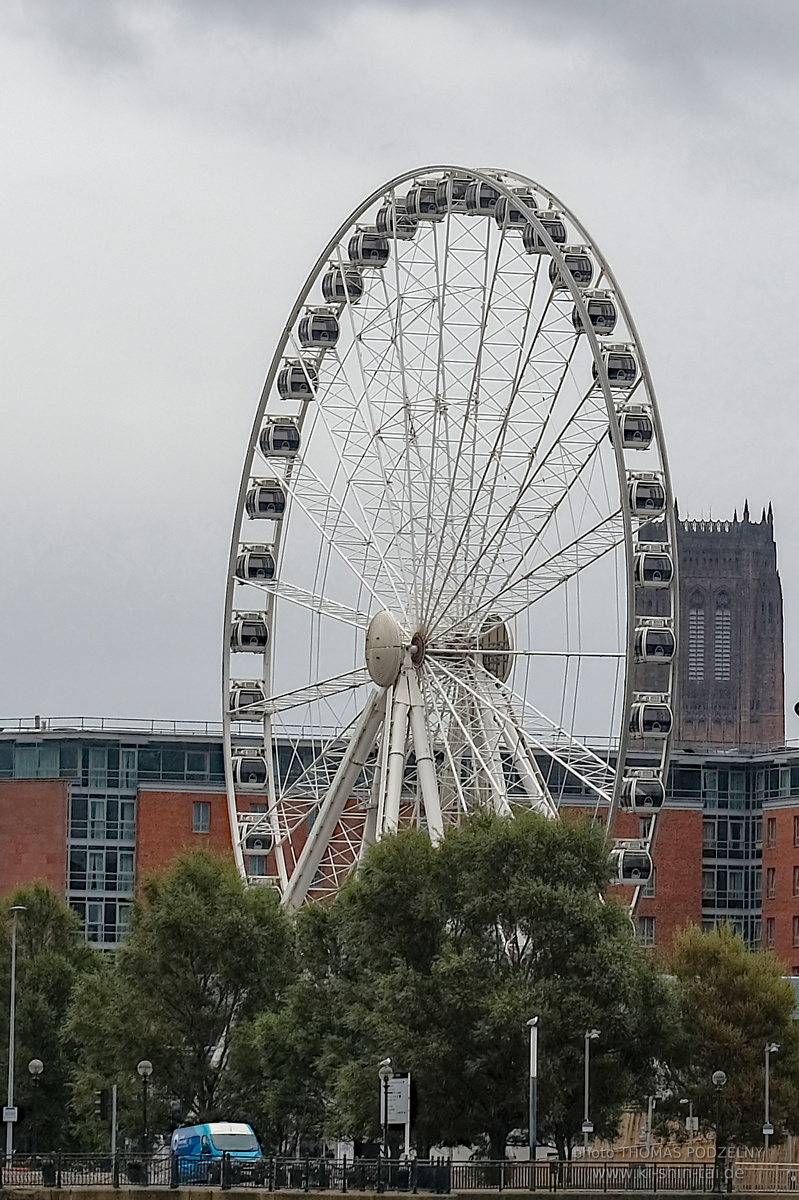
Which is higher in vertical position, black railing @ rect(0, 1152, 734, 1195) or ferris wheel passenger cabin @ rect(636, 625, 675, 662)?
ferris wheel passenger cabin @ rect(636, 625, 675, 662)

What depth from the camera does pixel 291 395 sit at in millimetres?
96812

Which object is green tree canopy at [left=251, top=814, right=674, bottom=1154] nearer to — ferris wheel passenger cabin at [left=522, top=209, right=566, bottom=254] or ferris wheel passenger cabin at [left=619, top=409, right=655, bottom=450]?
ferris wheel passenger cabin at [left=619, top=409, right=655, bottom=450]

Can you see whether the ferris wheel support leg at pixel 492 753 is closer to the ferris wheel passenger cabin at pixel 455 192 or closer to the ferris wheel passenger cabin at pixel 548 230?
the ferris wheel passenger cabin at pixel 548 230

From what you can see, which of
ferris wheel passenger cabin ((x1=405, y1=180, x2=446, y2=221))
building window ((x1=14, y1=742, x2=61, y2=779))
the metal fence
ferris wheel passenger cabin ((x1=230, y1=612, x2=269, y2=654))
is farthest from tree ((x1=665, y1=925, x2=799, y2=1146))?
building window ((x1=14, y1=742, x2=61, y2=779))

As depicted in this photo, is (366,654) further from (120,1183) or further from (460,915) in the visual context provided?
(120,1183)

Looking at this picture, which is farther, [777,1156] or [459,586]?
[777,1156]

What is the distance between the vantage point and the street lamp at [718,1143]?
71312 mm

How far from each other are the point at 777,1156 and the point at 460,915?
70.7 ft

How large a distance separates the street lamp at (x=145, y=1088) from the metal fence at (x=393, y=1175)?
20.0 feet

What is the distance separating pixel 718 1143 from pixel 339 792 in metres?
15.9

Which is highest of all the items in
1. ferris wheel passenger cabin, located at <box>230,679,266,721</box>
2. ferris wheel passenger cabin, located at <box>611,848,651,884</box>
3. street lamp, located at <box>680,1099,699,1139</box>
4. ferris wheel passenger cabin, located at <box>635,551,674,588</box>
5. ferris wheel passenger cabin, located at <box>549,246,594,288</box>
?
ferris wheel passenger cabin, located at <box>549,246,594,288</box>

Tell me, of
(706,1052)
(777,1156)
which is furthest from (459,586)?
(777,1156)

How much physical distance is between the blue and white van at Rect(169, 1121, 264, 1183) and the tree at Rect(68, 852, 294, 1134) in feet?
22.4

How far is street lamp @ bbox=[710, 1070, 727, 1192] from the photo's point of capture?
71312 millimetres
